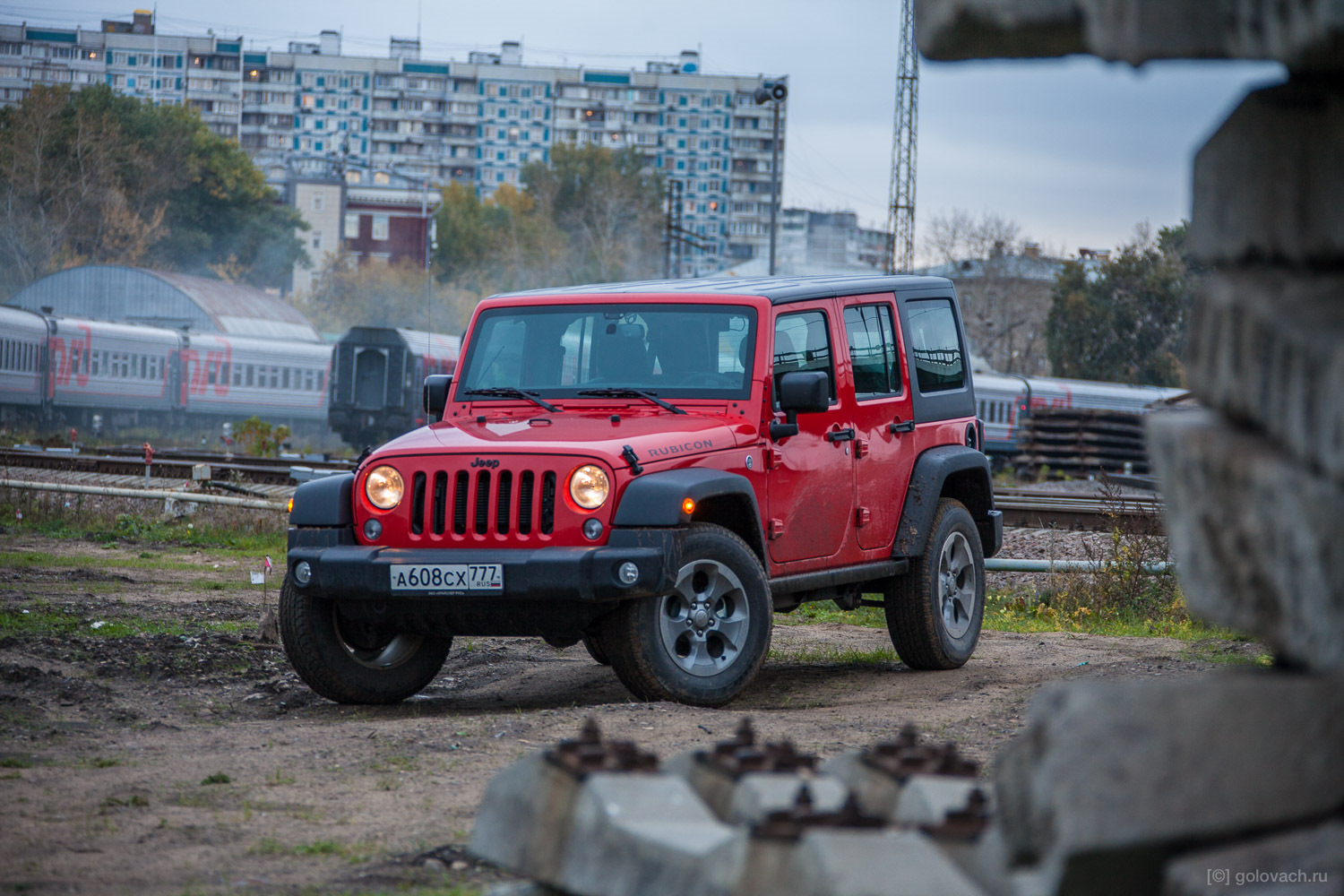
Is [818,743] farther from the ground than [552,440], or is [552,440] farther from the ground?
[552,440]

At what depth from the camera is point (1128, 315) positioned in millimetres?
66750

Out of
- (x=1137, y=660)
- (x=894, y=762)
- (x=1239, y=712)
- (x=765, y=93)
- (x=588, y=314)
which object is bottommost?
(x=1137, y=660)

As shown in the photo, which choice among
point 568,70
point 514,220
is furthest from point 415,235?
point 568,70

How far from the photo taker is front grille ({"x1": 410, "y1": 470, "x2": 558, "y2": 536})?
6848mm

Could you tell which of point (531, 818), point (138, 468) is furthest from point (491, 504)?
point (138, 468)

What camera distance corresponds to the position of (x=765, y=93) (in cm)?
2872

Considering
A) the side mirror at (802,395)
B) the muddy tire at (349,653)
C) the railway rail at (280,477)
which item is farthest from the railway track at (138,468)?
the side mirror at (802,395)

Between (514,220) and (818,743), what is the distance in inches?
3729

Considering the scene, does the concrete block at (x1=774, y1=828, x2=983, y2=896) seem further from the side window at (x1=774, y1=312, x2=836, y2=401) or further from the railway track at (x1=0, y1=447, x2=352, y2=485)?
the railway track at (x1=0, y1=447, x2=352, y2=485)

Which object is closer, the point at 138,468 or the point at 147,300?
the point at 138,468

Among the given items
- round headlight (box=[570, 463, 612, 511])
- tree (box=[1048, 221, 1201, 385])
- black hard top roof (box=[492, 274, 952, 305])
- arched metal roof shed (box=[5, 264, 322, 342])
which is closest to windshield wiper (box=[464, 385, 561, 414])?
black hard top roof (box=[492, 274, 952, 305])

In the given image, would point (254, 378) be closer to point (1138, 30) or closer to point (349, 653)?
point (349, 653)

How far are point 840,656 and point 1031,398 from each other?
128ft

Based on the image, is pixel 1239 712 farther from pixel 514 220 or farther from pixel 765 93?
pixel 514 220
